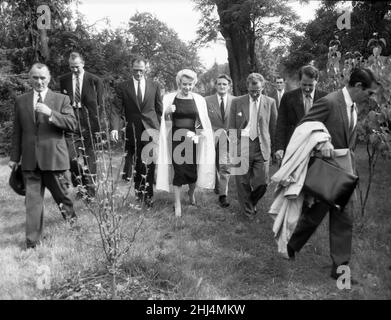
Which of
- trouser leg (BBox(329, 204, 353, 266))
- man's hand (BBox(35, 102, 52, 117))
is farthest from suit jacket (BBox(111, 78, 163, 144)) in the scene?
trouser leg (BBox(329, 204, 353, 266))

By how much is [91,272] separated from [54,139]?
1695 millimetres

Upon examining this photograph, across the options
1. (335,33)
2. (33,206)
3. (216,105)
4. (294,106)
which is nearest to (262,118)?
(294,106)

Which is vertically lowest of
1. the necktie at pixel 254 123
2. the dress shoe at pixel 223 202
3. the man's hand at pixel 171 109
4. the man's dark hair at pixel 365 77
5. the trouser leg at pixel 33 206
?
the dress shoe at pixel 223 202

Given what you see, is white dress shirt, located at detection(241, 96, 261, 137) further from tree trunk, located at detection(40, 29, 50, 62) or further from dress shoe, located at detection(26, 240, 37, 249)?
tree trunk, located at detection(40, 29, 50, 62)

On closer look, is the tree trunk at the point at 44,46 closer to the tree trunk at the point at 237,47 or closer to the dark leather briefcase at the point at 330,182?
the tree trunk at the point at 237,47

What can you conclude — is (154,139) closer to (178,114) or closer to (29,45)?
(178,114)

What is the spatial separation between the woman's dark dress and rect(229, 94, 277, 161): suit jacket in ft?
1.91

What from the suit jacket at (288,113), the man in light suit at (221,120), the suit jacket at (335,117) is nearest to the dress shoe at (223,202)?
the man in light suit at (221,120)

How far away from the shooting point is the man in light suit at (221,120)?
691 cm

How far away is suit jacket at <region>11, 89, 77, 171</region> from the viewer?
482 cm

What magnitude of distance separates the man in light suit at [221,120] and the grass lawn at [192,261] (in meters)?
0.74

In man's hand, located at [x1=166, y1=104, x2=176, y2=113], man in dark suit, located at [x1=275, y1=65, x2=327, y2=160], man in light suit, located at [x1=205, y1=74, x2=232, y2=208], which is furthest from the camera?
man in light suit, located at [x1=205, y1=74, x2=232, y2=208]

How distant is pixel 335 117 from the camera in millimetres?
4117
